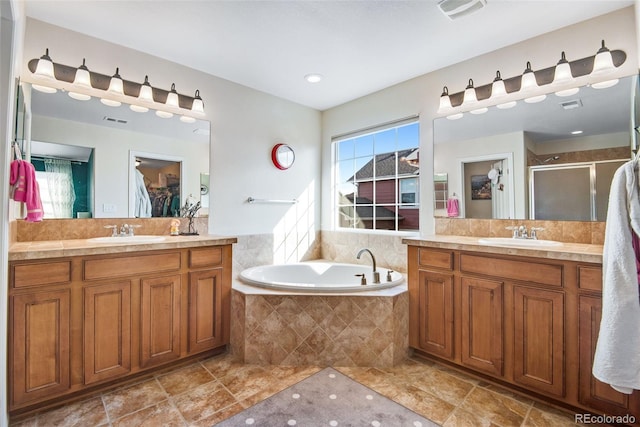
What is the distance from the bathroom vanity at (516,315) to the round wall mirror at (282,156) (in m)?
1.72

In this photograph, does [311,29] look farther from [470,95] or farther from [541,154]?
[541,154]

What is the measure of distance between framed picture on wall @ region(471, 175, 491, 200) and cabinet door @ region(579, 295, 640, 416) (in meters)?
1.09

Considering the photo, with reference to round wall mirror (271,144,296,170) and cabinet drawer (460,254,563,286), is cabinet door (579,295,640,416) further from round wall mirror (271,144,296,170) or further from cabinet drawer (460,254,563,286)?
round wall mirror (271,144,296,170)

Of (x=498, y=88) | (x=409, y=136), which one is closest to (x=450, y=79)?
(x=498, y=88)

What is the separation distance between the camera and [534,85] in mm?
2354

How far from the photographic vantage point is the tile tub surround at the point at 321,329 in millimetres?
2328

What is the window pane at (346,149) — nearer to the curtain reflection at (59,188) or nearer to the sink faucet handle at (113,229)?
the sink faucet handle at (113,229)

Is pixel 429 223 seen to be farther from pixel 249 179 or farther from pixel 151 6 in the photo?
pixel 151 6

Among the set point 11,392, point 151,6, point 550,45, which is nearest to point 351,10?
point 151,6

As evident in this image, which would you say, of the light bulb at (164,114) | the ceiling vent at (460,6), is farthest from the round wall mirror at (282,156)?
the ceiling vent at (460,6)

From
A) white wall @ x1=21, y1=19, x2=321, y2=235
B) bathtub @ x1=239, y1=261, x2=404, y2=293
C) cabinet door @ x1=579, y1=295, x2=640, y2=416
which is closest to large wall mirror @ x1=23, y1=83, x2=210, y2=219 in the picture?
white wall @ x1=21, y1=19, x2=321, y2=235

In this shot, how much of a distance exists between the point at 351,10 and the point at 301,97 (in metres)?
1.57

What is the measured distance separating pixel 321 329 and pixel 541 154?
2.12 metres

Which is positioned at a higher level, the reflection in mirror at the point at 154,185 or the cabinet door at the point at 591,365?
the reflection in mirror at the point at 154,185
